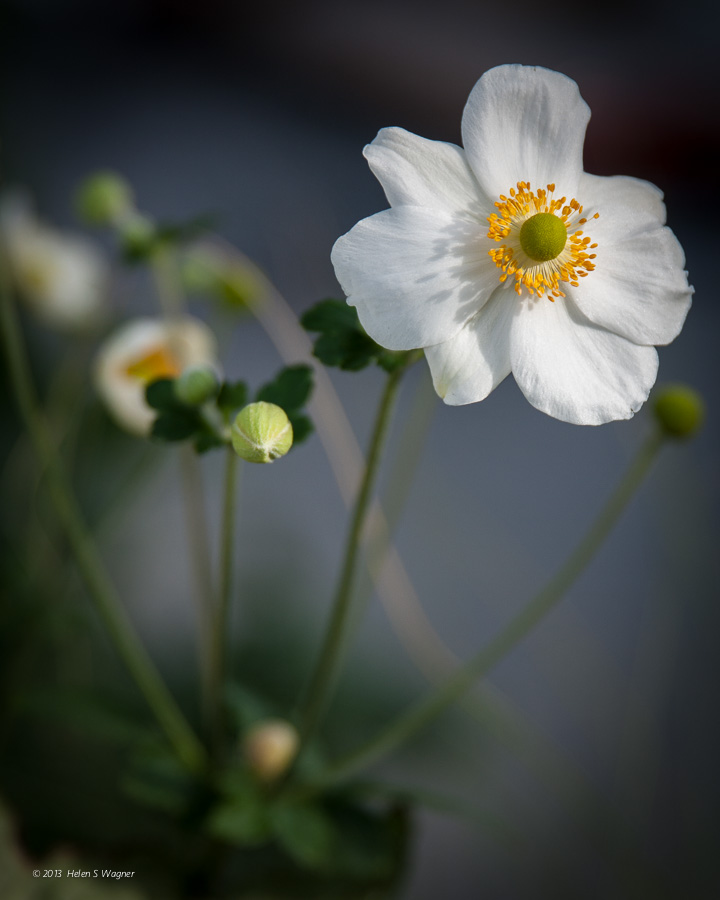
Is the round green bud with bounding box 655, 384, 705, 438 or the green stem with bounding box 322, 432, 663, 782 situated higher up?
the round green bud with bounding box 655, 384, 705, 438

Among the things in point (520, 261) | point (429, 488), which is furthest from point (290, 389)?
point (429, 488)

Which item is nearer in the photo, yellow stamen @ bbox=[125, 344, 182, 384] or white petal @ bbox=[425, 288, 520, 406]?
white petal @ bbox=[425, 288, 520, 406]

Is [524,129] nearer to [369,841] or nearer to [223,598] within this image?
[223,598]

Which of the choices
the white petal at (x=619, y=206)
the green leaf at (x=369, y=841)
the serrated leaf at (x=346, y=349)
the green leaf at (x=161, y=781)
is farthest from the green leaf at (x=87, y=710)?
the white petal at (x=619, y=206)


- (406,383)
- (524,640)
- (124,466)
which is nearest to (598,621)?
(524,640)

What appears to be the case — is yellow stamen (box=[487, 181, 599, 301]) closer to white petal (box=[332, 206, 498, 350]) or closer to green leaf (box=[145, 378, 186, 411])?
white petal (box=[332, 206, 498, 350])

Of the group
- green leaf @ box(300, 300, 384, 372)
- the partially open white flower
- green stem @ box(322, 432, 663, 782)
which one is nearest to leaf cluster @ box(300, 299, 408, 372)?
green leaf @ box(300, 300, 384, 372)

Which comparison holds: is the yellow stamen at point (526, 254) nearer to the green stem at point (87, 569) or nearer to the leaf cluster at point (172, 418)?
the leaf cluster at point (172, 418)
